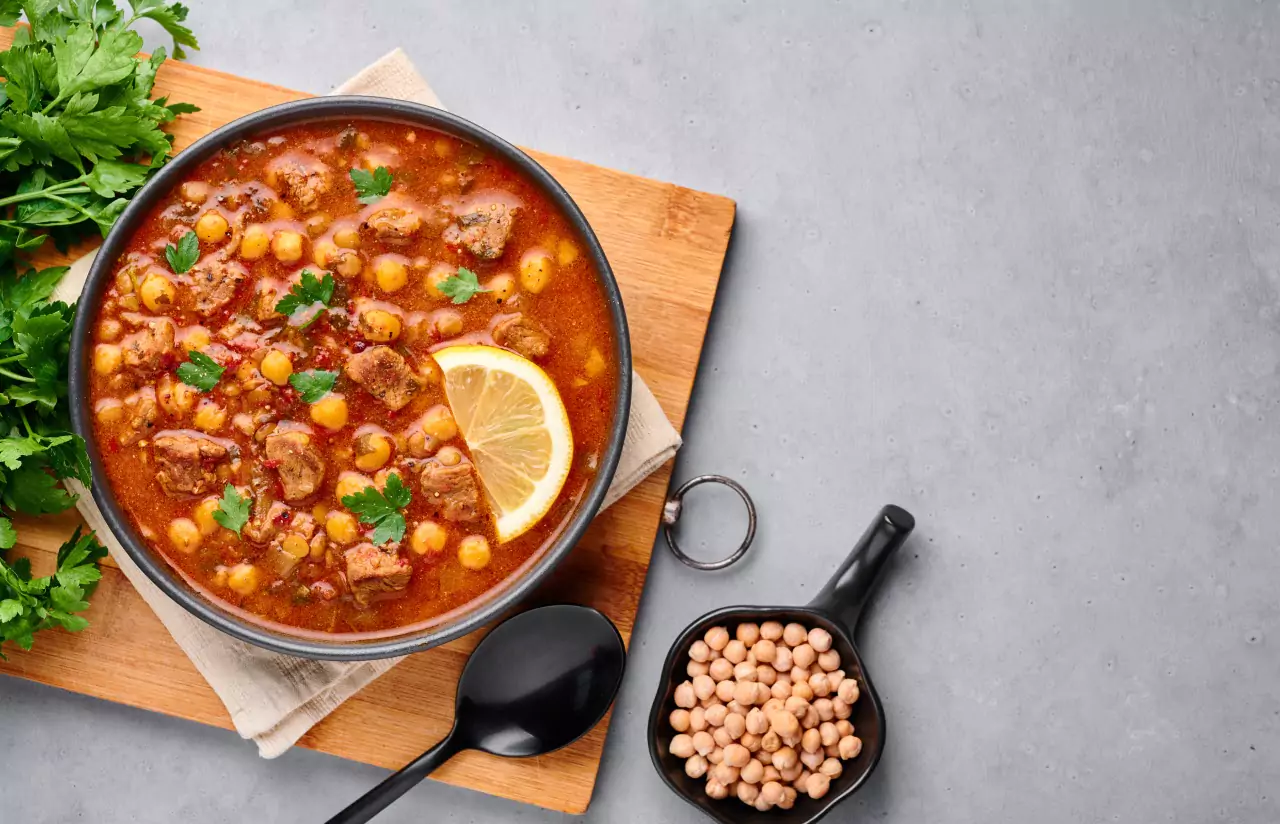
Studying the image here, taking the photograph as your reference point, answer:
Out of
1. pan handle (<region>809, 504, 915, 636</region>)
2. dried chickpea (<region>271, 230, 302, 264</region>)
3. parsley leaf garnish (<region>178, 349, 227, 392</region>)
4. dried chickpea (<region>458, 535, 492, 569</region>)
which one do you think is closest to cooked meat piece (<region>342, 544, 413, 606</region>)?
dried chickpea (<region>458, 535, 492, 569</region>)

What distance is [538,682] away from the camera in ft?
12.8

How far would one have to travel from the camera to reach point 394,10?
13.9ft

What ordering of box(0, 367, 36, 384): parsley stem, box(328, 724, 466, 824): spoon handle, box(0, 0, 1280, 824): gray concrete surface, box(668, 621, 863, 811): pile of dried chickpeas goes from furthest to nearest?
box(0, 0, 1280, 824): gray concrete surface → box(668, 621, 863, 811): pile of dried chickpeas → box(328, 724, 466, 824): spoon handle → box(0, 367, 36, 384): parsley stem

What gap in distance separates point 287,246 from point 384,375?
0.55 meters

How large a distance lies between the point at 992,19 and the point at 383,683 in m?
3.67

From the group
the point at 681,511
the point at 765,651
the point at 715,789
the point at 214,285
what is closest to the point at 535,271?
the point at 214,285

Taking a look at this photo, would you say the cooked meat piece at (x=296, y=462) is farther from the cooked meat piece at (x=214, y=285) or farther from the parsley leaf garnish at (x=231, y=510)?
the cooked meat piece at (x=214, y=285)

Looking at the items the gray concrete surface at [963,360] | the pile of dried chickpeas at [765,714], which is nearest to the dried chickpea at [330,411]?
the gray concrete surface at [963,360]

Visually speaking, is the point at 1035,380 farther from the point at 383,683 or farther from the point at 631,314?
the point at 383,683

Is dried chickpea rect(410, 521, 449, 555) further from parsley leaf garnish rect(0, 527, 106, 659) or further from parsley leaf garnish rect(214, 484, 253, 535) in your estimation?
parsley leaf garnish rect(0, 527, 106, 659)

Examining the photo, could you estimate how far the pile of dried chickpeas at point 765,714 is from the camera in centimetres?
383

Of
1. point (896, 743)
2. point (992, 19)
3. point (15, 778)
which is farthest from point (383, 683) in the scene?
point (992, 19)

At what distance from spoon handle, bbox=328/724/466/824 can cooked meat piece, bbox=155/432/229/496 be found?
1.26 meters

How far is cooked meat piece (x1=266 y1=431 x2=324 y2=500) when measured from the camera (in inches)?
132
